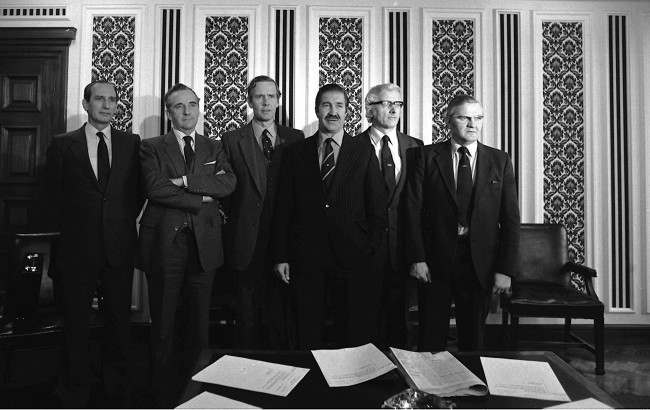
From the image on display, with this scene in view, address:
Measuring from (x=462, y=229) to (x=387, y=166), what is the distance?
65cm

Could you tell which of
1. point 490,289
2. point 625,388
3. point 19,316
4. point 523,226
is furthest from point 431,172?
point 19,316

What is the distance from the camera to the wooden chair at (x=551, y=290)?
3.25m

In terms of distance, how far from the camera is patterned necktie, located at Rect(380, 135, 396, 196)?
9.82 feet

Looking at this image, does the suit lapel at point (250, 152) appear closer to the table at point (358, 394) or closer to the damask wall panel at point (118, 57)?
the damask wall panel at point (118, 57)

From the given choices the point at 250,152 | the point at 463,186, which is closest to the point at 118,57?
the point at 250,152

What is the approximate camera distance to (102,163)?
2.96 meters

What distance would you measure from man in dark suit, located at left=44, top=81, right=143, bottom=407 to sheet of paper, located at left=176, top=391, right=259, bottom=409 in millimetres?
1816

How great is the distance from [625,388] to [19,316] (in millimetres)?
3813

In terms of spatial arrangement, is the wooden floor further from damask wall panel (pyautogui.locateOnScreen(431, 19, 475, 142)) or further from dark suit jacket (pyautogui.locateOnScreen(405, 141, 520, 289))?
damask wall panel (pyautogui.locateOnScreen(431, 19, 475, 142))

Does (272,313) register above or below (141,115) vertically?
below

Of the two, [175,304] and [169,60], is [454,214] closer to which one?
[175,304]

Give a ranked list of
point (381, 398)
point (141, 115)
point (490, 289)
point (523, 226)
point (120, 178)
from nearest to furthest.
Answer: point (381, 398), point (490, 289), point (120, 178), point (523, 226), point (141, 115)

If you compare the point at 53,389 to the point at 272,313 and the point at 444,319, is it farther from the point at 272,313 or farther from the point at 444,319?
the point at 444,319

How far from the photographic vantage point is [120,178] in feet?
9.71
